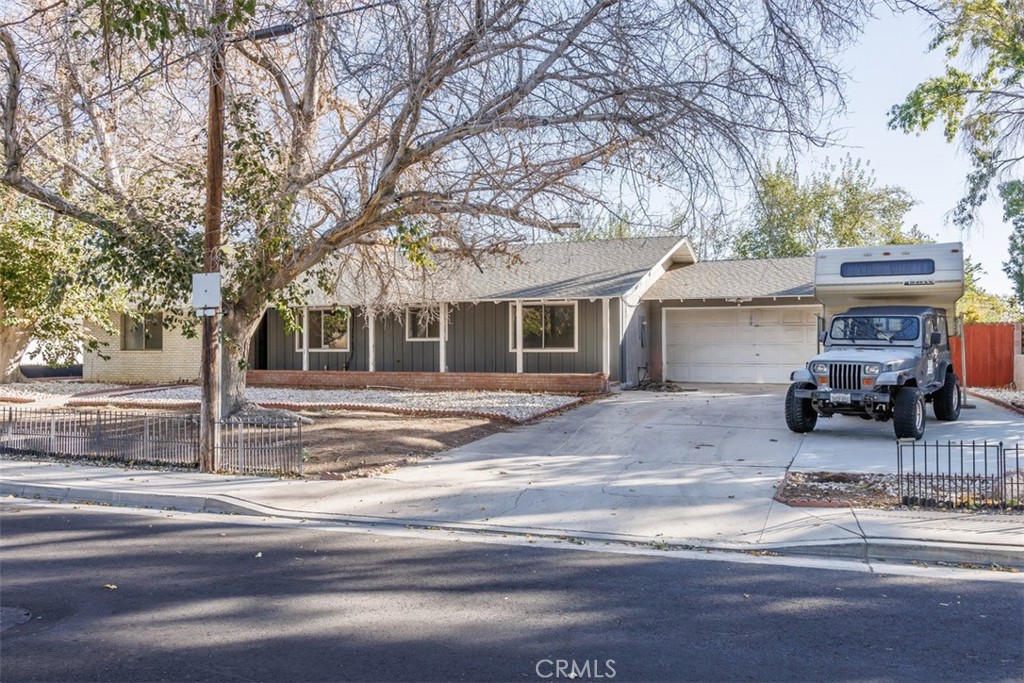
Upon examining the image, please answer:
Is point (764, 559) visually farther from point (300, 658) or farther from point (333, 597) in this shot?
point (300, 658)

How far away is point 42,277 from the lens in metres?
22.6

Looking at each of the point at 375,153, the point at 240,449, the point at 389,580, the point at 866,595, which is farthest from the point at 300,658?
the point at 375,153

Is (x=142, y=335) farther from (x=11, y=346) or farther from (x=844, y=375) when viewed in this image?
(x=844, y=375)

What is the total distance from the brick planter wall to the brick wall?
10.1ft

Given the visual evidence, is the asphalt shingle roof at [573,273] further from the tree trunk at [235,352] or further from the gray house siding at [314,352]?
the tree trunk at [235,352]

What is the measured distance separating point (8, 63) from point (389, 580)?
10865mm

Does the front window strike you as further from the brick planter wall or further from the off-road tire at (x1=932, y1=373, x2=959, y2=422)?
the off-road tire at (x1=932, y1=373, x2=959, y2=422)

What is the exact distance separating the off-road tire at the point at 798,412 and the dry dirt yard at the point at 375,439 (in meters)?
5.13

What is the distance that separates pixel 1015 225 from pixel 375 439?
64.0ft

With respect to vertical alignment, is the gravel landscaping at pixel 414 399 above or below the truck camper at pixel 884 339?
below

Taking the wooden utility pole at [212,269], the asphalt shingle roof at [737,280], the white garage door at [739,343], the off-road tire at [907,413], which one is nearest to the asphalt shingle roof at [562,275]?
the asphalt shingle roof at [737,280]

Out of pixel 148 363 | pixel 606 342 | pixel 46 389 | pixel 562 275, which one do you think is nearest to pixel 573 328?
pixel 606 342

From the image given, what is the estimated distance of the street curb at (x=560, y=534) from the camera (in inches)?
272

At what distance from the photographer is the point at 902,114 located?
20.9 meters
